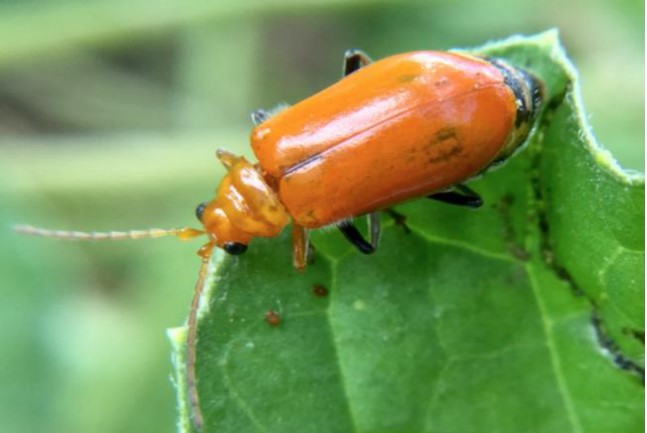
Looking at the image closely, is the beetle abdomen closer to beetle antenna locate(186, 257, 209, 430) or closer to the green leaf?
the green leaf

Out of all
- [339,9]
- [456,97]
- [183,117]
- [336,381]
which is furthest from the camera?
[183,117]

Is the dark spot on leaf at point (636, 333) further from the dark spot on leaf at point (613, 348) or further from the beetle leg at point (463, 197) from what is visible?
the beetle leg at point (463, 197)

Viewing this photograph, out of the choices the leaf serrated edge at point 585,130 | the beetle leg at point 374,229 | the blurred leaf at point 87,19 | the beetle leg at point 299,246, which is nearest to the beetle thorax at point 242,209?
the beetle leg at point 299,246

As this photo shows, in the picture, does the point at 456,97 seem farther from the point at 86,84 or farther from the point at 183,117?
the point at 86,84

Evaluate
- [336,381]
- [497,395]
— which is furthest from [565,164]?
[336,381]

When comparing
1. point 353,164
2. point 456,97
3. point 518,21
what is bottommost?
point 518,21

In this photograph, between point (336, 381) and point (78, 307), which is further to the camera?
point (78, 307)

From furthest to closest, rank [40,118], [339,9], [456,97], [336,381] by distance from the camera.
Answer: [40,118]
[339,9]
[456,97]
[336,381]

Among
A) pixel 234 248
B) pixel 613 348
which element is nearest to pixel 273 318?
pixel 234 248
